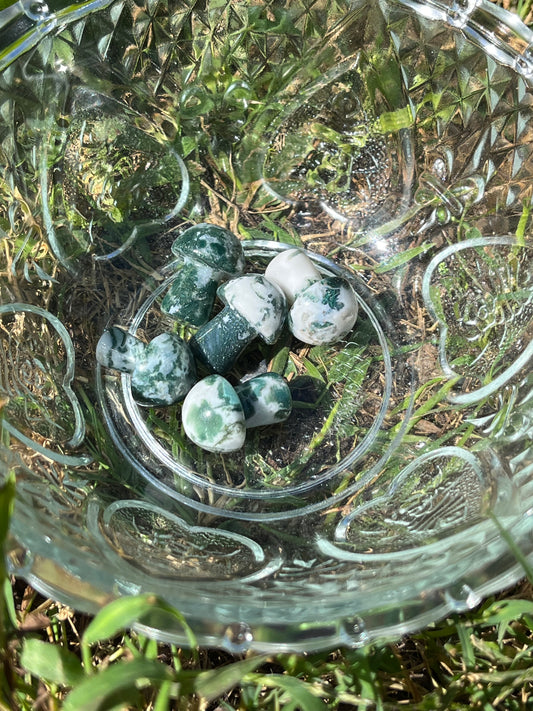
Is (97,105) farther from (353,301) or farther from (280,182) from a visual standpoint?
(353,301)

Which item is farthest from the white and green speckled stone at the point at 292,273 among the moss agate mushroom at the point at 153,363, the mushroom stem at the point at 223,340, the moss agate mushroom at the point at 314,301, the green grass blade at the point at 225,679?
the green grass blade at the point at 225,679

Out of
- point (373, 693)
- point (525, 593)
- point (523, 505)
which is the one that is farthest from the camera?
point (525, 593)

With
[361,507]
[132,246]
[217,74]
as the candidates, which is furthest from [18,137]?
[361,507]

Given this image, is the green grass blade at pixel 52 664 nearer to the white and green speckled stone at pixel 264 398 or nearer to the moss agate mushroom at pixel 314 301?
the white and green speckled stone at pixel 264 398

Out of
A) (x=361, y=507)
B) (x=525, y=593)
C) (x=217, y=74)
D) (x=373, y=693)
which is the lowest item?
(x=373, y=693)

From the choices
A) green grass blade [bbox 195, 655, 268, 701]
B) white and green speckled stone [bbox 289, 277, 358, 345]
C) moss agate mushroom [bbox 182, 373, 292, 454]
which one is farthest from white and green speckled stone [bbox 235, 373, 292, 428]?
green grass blade [bbox 195, 655, 268, 701]

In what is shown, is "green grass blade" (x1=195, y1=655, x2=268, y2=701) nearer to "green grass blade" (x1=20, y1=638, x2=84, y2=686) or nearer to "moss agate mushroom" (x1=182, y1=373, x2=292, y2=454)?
"green grass blade" (x1=20, y1=638, x2=84, y2=686)

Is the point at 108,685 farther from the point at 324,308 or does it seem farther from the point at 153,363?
the point at 324,308
